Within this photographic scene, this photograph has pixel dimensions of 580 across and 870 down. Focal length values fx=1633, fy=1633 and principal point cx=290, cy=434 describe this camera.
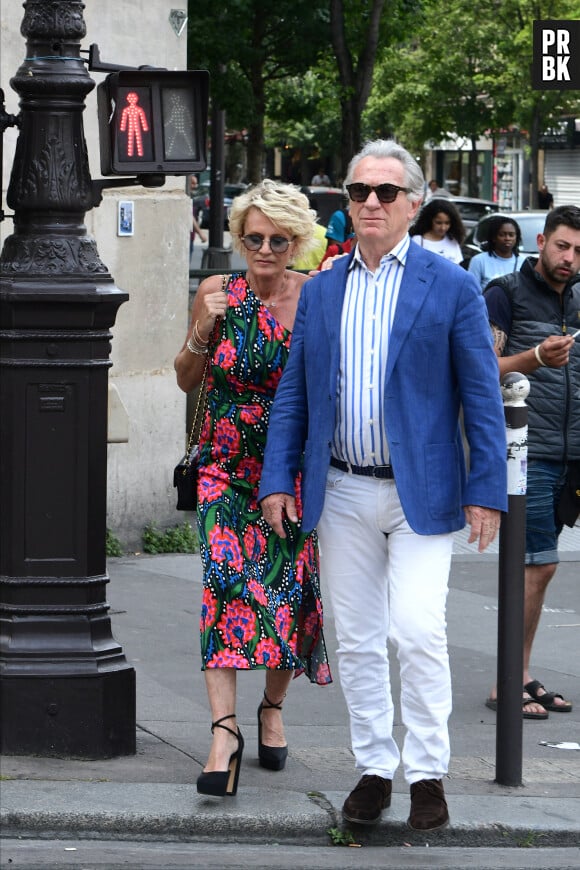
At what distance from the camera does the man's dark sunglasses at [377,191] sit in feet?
15.7

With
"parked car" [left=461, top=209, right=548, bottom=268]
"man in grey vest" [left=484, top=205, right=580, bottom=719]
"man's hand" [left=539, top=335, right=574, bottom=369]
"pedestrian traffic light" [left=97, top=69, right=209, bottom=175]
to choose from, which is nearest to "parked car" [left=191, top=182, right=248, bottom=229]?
"parked car" [left=461, top=209, right=548, bottom=268]

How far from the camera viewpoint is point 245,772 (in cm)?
539

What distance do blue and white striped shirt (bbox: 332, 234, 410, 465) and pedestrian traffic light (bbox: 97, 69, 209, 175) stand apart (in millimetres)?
1007

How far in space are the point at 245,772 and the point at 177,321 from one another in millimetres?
4858

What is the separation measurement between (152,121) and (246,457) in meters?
1.20

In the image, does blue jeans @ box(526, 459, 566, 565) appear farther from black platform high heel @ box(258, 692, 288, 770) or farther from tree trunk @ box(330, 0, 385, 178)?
tree trunk @ box(330, 0, 385, 178)

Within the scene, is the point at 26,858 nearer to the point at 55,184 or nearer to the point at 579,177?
the point at 55,184

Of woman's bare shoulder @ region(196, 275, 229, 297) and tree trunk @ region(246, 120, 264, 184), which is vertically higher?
tree trunk @ region(246, 120, 264, 184)

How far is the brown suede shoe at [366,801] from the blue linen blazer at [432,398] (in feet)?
2.67

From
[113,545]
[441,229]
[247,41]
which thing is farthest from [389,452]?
[247,41]

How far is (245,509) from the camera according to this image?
204 inches

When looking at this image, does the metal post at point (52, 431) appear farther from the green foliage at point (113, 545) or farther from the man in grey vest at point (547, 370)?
the green foliage at point (113, 545)

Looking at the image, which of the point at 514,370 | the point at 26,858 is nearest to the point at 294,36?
the point at 514,370

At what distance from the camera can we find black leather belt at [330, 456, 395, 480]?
4.79 metres
